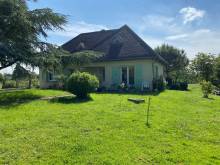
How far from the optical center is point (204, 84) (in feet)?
67.8

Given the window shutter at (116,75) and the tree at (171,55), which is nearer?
the window shutter at (116,75)

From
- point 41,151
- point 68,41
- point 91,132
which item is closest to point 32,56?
point 91,132

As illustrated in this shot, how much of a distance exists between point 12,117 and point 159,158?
5587mm

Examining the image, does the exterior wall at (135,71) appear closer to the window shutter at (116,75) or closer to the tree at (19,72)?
the window shutter at (116,75)

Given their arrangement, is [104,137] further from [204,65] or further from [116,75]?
[204,65]

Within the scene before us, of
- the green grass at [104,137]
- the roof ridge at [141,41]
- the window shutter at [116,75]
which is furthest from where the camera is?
the window shutter at [116,75]

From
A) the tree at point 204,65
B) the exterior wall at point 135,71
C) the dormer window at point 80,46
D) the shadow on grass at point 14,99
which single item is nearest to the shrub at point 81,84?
the shadow on grass at point 14,99

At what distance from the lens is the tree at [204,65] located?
40.9m

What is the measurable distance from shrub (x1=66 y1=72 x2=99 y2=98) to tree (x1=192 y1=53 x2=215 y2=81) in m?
30.2

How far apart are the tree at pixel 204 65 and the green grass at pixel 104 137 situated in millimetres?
32283

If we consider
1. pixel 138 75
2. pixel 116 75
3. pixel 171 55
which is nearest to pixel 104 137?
pixel 138 75

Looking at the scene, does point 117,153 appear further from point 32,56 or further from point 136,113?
point 32,56

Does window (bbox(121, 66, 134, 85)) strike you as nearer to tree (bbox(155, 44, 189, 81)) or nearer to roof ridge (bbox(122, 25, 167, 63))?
roof ridge (bbox(122, 25, 167, 63))

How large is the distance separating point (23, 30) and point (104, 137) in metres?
10.5
